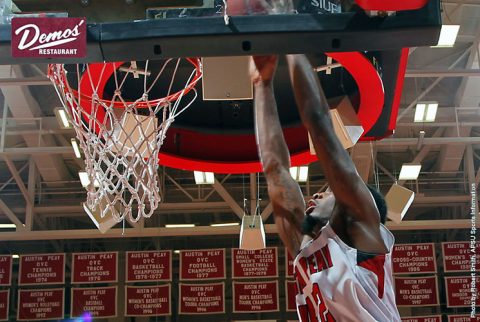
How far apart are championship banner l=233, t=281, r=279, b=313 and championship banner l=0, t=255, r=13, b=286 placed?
3.57 meters

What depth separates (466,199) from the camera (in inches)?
531

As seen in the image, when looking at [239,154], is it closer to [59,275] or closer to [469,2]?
[469,2]

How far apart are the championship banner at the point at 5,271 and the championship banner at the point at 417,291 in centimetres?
610

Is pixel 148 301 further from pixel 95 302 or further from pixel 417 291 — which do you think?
pixel 417 291

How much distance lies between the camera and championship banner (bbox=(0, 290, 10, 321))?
12.2 m

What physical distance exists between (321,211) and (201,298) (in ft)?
33.2

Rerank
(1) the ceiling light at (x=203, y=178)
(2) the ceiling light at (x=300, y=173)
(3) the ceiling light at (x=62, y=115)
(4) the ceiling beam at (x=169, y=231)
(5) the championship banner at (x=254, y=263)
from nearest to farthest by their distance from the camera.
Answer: (3) the ceiling light at (x=62, y=115)
(2) the ceiling light at (x=300, y=173)
(1) the ceiling light at (x=203, y=178)
(5) the championship banner at (x=254, y=263)
(4) the ceiling beam at (x=169, y=231)

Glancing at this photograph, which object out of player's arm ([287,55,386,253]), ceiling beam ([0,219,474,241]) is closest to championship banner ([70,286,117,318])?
ceiling beam ([0,219,474,241])

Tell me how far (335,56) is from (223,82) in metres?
0.97

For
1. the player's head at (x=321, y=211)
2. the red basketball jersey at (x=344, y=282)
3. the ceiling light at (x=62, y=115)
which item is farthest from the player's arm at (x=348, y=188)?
the ceiling light at (x=62, y=115)

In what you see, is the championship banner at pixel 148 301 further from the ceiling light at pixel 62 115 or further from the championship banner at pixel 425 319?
the championship banner at pixel 425 319

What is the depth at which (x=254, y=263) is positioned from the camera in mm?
12453

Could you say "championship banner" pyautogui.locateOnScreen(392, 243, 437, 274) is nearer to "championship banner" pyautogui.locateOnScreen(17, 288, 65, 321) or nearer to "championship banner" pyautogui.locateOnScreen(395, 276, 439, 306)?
"championship banner" pyautogui.locateOnScreen(395, 276, 439, 306)

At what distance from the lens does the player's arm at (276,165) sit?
8.49ft
